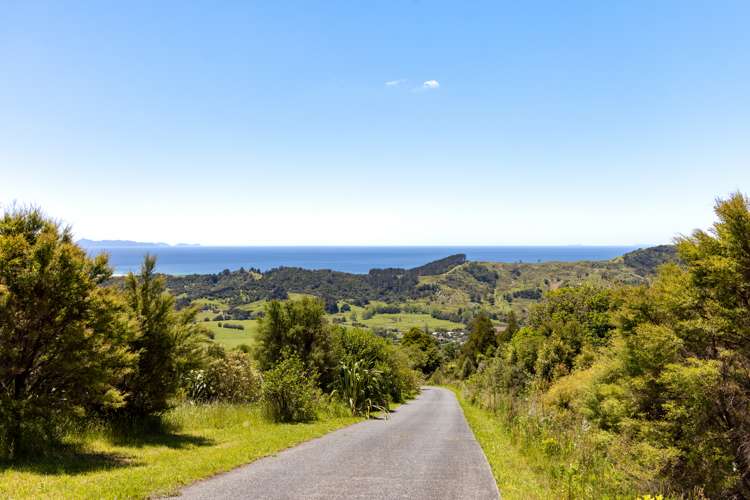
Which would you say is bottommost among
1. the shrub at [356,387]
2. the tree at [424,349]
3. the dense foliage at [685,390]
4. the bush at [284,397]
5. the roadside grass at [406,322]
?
the roadside grass at [406,322]

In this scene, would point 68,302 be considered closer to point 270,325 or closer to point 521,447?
point 521,447

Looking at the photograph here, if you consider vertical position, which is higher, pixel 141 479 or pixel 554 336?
pixel 141 479

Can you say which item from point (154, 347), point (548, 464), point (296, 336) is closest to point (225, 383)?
point (296, 336)

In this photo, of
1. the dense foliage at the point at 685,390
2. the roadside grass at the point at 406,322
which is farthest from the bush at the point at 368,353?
the roadside grass at the point at 406,322

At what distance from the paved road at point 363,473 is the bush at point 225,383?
881 centimetres

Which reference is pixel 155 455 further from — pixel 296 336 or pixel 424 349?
pixel 424 349

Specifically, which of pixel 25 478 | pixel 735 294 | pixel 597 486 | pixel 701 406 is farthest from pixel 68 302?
pixel 735 294

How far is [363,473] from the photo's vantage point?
8.94m

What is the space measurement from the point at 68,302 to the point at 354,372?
14.5 meters

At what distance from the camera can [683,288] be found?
10.3 metres

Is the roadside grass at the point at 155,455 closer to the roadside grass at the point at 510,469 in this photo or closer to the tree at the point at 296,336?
the roadside grass at the point at 510,469

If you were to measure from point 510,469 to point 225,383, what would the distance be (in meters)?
14.4

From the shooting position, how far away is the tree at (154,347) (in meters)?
12.3

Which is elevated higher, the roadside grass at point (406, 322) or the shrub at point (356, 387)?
the shrub at point (356, 387)
